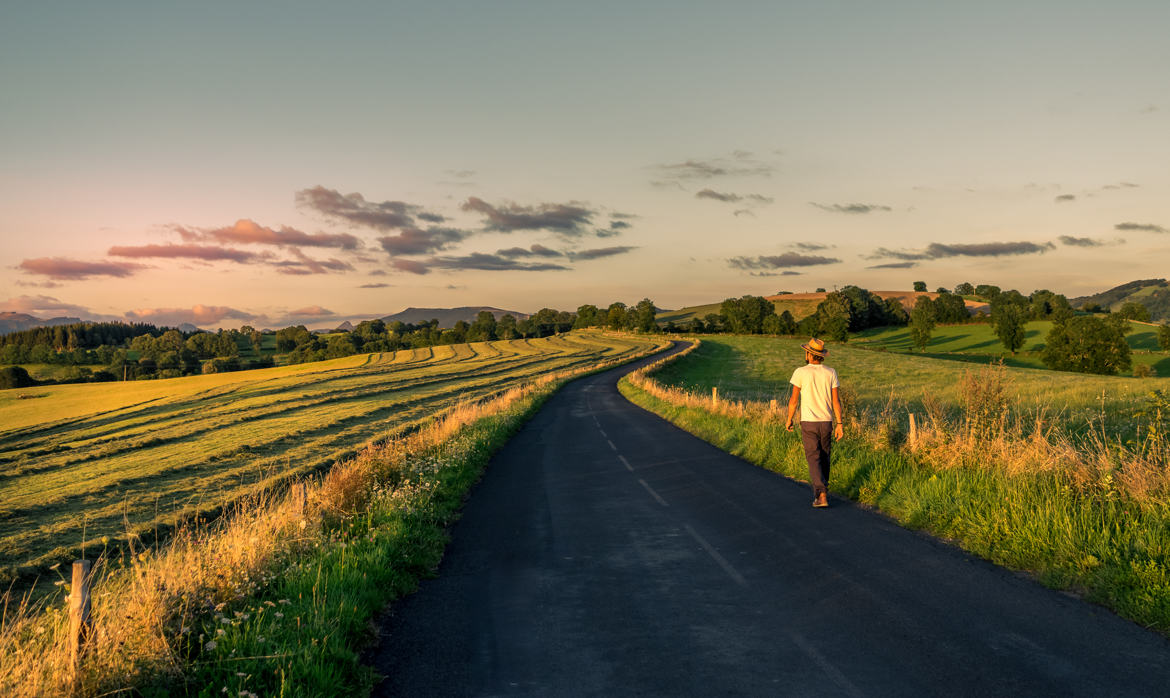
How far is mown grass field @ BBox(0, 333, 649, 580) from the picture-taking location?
57.4 ft

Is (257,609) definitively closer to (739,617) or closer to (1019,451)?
(739,617)

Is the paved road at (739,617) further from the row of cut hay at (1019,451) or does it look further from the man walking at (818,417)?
the row of cut hay at (1019,451)

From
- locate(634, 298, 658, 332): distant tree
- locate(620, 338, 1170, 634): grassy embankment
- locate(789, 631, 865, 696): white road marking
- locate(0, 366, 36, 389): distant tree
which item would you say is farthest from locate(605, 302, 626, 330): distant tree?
locate(789, 631, 865, 696): white road marking

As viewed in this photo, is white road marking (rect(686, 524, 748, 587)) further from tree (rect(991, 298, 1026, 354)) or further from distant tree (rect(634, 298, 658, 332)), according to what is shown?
distant tree (rect(634, 298, 658, 332))

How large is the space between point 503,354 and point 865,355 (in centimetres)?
5354

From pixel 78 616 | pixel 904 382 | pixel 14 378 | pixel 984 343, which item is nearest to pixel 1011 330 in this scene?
pixel 984 343

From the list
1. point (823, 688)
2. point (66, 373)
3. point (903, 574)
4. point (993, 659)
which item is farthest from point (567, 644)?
point (66, 373)

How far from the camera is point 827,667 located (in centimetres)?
470

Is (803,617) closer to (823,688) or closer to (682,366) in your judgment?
(823,688)

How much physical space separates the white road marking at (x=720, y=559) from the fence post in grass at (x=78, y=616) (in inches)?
221

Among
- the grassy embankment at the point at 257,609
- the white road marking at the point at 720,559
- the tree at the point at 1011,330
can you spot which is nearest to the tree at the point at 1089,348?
the tree at the point at 1011,330

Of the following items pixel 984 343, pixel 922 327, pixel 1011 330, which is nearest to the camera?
pixel 1011 330

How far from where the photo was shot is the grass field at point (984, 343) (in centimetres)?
8379

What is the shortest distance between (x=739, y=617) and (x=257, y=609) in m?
4.35
